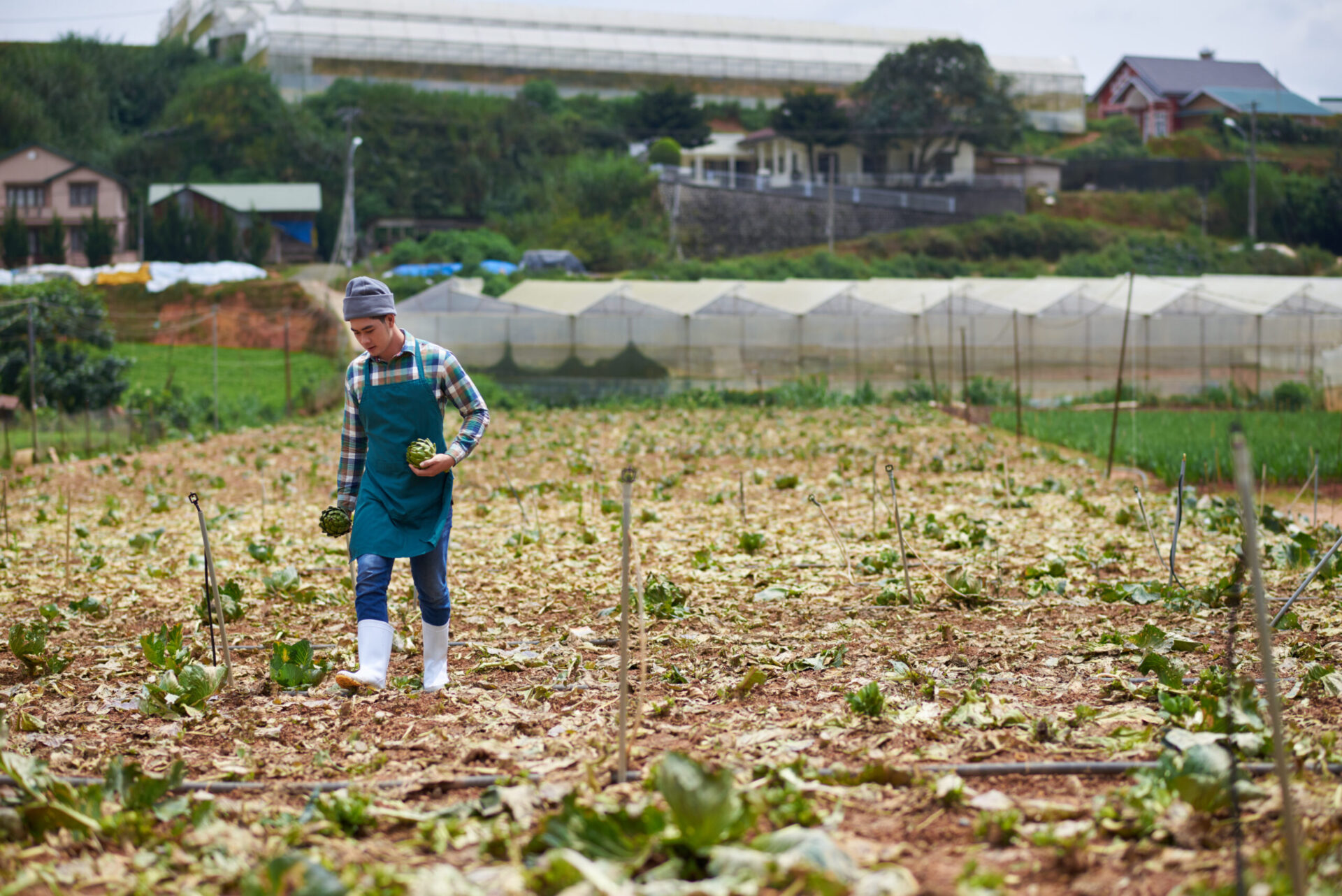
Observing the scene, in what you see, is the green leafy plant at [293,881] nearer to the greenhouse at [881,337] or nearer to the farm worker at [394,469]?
the farm worker at [394,469]

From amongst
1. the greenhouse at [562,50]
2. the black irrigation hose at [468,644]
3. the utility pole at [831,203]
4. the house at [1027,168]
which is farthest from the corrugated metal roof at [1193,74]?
the black irrigation hose at [468,644]

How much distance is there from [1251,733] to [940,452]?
996 cm

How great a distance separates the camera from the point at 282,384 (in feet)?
77.4

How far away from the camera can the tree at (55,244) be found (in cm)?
4266

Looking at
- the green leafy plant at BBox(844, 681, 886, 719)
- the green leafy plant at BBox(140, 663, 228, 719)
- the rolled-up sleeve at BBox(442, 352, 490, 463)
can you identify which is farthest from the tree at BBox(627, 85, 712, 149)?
the green leafy plant at BBox(844, 681, 886, 719)

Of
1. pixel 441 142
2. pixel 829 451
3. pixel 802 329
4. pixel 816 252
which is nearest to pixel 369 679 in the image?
pixel 829 451

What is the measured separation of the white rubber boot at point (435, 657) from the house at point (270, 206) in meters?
44.5

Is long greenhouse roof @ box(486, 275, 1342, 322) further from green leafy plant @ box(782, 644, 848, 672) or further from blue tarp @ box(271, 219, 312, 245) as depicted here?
blue tarp @ box(271, 219, 312, 245)

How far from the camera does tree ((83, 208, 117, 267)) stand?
42.6m

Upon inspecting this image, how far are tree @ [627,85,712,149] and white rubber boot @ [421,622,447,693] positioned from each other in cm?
5406

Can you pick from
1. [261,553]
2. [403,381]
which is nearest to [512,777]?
[403,381]

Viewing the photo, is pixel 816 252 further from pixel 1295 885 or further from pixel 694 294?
pixel 1295 885

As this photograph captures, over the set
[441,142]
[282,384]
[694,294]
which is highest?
[441,142]

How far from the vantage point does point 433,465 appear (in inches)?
160
